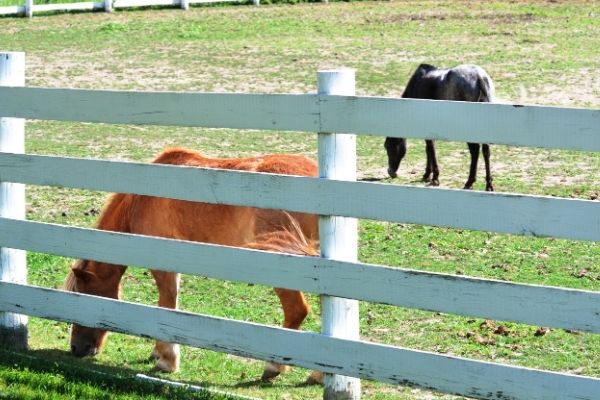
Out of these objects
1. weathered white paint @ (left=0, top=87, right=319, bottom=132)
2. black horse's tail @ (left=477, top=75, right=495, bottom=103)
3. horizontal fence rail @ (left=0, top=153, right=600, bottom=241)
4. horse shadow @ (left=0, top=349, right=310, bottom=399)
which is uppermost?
black horse's tail @ (left=477, top=75, right=495, bottom=103)

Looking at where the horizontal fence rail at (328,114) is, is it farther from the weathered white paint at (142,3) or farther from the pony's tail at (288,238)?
the weathered white paint at (142,3)

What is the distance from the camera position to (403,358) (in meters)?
5.07

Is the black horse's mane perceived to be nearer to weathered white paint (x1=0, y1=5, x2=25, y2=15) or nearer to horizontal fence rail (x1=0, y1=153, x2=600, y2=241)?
horizontal fence rail (x1=0, y1=153, x2=600, y2=241)

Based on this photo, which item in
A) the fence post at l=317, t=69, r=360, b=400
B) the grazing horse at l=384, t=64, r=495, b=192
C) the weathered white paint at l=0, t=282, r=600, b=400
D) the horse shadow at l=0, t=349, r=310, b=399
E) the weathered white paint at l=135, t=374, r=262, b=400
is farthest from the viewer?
the grazing horse at l=384, t=64, r=495, b=192

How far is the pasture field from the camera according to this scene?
7.00 metres

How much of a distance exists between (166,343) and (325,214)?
1.75 meters

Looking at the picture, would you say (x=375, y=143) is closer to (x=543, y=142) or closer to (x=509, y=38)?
(x=509, y=38)

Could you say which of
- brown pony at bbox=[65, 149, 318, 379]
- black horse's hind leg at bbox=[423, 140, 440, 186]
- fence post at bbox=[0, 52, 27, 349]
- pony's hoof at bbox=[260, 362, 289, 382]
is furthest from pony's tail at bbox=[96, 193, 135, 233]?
black horse's hind leg at bbox=[423, 140, 440, 186]

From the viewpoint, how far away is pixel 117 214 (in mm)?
6953

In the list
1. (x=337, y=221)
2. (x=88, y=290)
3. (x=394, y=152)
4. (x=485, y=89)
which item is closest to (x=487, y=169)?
(x=394, y=152)

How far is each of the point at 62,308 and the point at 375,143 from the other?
920 cm

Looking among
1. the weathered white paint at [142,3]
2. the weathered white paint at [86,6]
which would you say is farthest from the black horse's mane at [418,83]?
the weathered white paint at [142,3]

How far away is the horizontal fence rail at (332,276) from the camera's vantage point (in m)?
4.68

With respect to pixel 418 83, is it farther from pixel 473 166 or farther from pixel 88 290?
pixel 88 290
